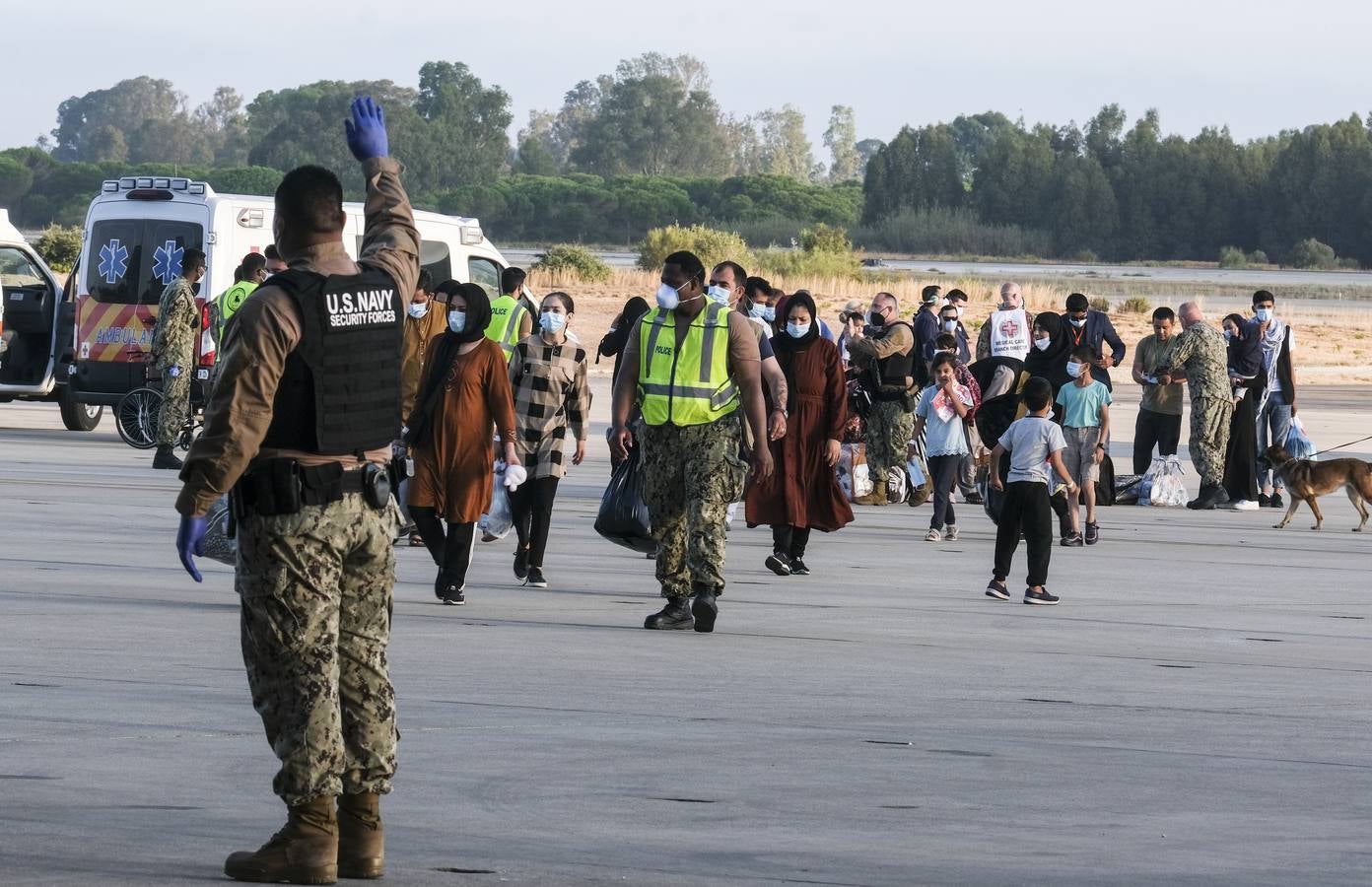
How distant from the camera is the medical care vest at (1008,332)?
1836cm

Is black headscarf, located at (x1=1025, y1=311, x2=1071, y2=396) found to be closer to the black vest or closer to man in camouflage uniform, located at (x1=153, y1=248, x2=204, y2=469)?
man in camouflage uniform, located at (x1=153, y1=248, x2=204, y2=469)

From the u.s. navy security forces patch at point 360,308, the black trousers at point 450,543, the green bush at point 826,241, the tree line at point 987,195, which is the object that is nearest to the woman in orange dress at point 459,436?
the black trousers at point 450,543

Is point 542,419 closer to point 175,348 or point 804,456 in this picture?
point 804,456

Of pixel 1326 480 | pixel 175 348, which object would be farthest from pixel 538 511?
pixel 175 348

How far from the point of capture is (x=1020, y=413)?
16422 millimetres

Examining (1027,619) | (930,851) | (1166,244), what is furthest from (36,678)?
(1166,244)

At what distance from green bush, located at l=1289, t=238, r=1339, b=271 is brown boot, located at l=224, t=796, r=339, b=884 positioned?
389ft

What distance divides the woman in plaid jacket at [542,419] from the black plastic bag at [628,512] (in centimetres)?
72

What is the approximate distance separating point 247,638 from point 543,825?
A: 110 centimetres

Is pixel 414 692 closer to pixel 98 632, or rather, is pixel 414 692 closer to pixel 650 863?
pixel 98 632

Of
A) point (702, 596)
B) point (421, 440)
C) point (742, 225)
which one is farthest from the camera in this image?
point (742, 225)

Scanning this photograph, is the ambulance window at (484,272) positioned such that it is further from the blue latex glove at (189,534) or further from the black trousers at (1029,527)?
the blue latex glove at (189,534)

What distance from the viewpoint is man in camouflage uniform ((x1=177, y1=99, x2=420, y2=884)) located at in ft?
18.2

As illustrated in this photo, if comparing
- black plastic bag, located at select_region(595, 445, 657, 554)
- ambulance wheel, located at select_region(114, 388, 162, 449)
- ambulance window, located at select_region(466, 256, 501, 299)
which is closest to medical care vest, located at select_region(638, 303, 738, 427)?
black plastic bag, located at select_region(595, 445, 657, 554)
